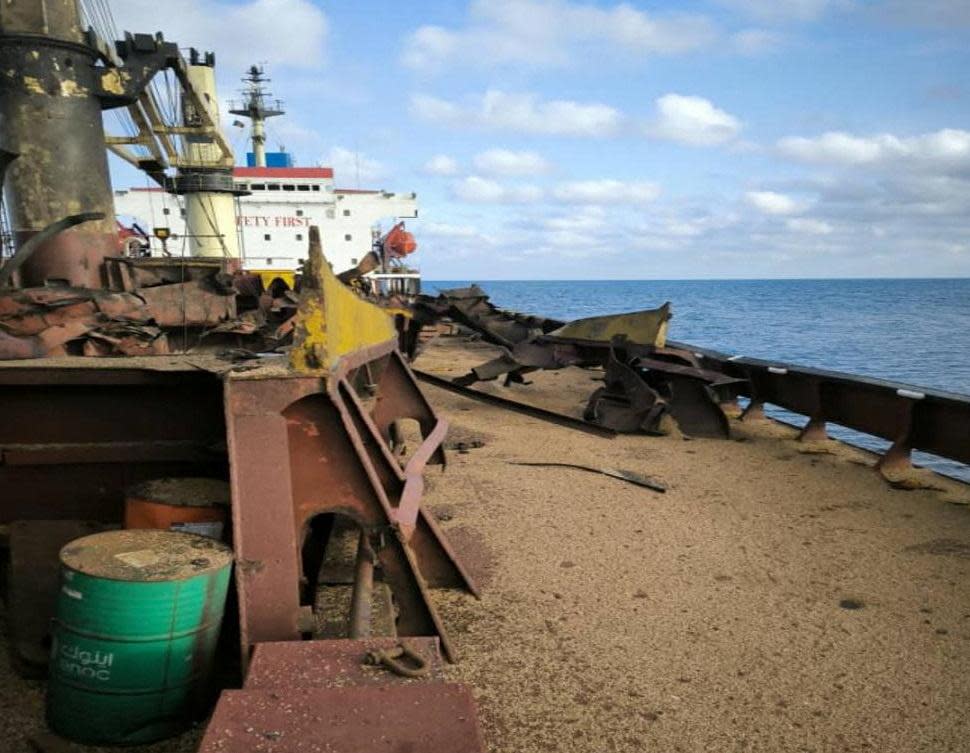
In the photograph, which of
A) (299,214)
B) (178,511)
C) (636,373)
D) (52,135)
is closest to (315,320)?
(178,511)

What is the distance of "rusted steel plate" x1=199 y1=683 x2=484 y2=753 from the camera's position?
155 cm

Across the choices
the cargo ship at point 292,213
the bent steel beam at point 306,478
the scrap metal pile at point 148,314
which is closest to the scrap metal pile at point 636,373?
the scrap metal pile at point 148,314

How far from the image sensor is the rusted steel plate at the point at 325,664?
1.86 m

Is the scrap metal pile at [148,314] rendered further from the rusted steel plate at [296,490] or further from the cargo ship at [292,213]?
the cargo ship at [292,213]

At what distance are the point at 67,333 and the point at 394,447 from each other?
8.14 feet

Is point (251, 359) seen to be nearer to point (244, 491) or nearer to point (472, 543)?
point (244, 491)

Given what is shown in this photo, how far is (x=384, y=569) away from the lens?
8.95 ft

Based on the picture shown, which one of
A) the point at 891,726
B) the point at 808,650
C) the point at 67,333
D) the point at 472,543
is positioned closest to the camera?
the point at 891,726

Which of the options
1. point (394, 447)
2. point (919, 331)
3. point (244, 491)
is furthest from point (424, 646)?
point (919, 331)

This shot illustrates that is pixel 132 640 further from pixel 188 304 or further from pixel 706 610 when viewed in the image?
pixel 188 304

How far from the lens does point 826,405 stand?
6234 millimetres

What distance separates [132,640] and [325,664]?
0.63m

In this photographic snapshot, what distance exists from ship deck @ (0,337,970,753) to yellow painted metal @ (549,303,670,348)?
2370 mm

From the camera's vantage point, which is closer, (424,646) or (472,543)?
(424,646)
